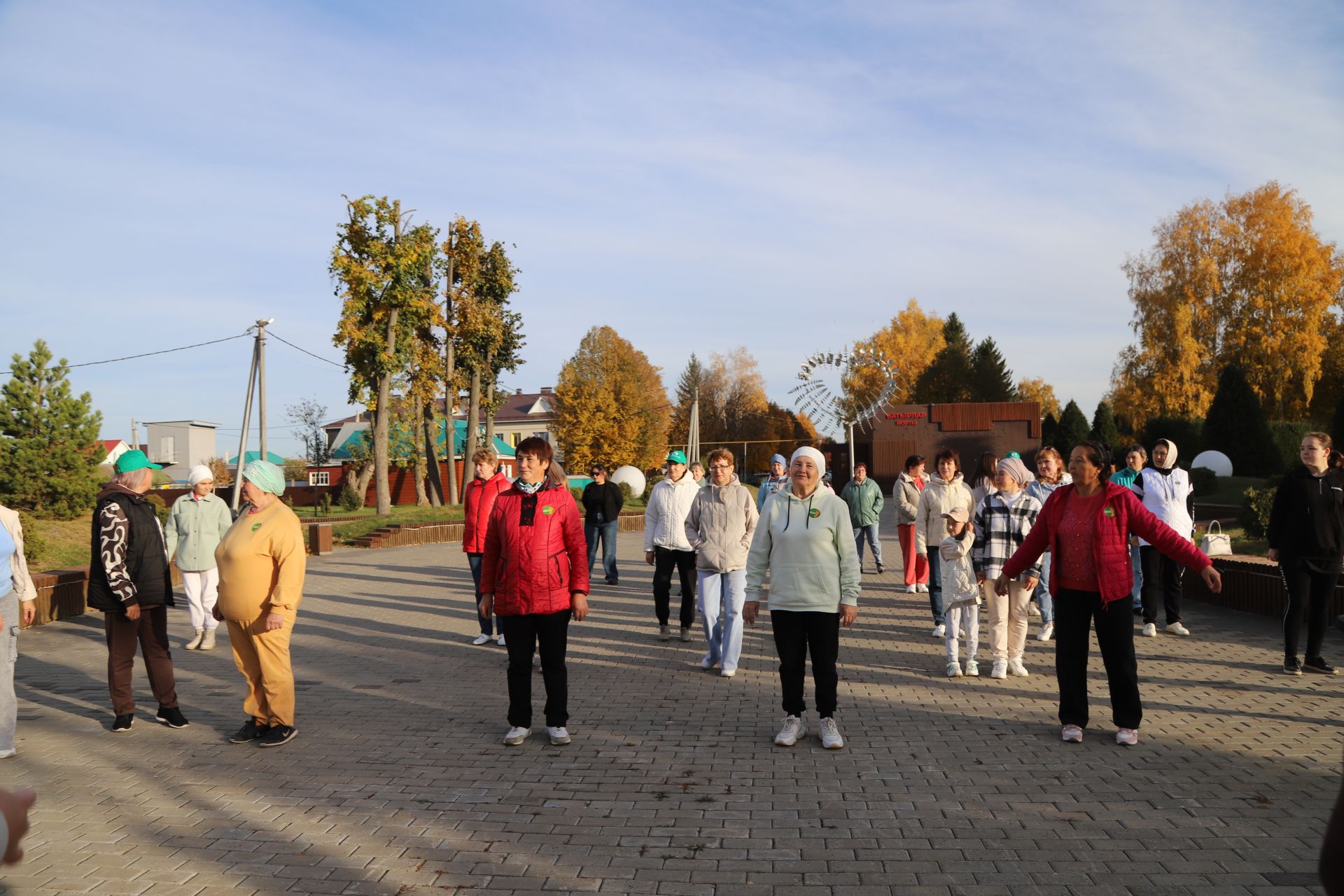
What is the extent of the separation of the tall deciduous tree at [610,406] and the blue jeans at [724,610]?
52.4m

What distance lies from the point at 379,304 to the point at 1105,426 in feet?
128

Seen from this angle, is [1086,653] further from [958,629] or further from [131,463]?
[131,463]

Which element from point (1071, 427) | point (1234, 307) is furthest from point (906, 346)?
point (1234, 307)

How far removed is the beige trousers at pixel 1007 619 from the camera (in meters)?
8.36

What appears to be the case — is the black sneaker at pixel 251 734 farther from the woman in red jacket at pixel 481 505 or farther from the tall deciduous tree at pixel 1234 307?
the tall deciduous tree at pixel 1234 307

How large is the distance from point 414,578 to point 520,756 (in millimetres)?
12558


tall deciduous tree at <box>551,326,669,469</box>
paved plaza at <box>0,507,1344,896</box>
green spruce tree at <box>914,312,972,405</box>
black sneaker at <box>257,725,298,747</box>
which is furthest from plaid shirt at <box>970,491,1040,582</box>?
green spruce tree at <box>914,312,972,405</box>

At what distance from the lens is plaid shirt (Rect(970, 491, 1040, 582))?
8.30 meters

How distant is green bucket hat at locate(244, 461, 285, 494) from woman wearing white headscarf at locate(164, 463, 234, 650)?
156 inches

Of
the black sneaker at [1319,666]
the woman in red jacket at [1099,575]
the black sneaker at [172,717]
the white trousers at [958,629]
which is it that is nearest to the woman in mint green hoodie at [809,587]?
the woman in red jacket at [1099,575]

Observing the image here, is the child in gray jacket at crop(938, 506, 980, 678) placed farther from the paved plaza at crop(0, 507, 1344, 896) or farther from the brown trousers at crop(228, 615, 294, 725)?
the brown trousers at crop(228, 615, 294, 725)

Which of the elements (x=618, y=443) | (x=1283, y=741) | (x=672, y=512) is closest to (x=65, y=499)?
(x=672, y=512)

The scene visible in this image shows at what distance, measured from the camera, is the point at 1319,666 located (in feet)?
27.6

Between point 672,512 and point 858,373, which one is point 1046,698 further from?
point 858,373
